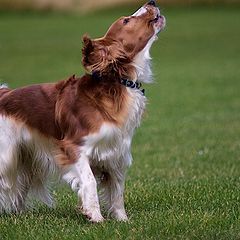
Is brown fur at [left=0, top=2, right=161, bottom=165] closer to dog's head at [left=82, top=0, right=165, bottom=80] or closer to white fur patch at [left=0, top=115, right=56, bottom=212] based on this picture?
dog's head at [left=82, top=0, right=165, bottom=80]

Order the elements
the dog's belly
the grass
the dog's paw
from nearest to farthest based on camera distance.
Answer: the grass < the dog's belly < the dog's paw

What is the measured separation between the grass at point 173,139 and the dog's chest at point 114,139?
1.93ft

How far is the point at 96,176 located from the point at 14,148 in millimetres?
823

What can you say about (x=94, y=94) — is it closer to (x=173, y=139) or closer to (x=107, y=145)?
(x=107, y=145)

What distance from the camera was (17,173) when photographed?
24.9 feet

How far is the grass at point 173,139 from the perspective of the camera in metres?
6.53

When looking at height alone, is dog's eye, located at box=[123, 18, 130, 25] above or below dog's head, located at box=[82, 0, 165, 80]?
above

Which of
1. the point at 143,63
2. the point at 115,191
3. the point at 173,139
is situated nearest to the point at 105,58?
the point at 143,63

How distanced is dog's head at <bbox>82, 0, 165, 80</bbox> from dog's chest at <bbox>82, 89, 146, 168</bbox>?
0.25 metres

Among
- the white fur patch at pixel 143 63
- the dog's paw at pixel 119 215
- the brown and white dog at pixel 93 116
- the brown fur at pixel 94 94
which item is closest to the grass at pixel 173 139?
the dog's paw at pixel 119 215

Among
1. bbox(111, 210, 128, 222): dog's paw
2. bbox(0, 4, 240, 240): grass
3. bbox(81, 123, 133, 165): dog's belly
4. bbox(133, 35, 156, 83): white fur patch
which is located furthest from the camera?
bbox(111, 210, 128, 222): dog's paw

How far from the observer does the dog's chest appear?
269 inches

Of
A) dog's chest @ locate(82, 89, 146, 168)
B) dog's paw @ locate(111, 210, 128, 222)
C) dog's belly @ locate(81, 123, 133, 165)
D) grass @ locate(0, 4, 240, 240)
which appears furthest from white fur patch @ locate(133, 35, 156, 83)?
dog's paw @ locate(111, 210, 128, 222)

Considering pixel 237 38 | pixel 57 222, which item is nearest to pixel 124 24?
pixel 57 222
